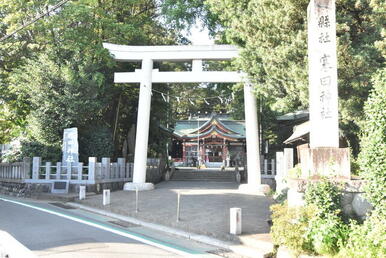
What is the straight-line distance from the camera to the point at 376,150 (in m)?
5.59

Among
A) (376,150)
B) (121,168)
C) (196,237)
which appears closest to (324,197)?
(376,150)

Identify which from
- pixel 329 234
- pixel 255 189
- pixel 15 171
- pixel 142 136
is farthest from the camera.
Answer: pixel 15 171

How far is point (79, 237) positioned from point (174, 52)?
1138 centimetres

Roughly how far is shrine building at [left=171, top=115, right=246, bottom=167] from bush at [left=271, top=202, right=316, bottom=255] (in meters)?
26.5

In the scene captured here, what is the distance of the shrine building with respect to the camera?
35469 millimetres

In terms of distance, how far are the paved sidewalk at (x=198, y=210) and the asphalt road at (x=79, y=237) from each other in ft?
3.39

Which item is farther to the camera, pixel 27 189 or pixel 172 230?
pixel 27 189

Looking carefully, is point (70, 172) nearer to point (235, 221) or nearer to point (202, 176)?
point (235, 221)

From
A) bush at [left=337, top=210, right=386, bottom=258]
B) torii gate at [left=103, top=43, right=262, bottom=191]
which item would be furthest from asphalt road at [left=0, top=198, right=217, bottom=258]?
torii gate at [left=103, top=43, right=262, bottom=191]

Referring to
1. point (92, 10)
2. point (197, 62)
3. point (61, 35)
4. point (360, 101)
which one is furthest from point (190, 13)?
point (360, 101)

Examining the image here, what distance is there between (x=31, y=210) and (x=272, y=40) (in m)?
9.84

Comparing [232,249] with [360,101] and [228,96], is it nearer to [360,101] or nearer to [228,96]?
[360,101]

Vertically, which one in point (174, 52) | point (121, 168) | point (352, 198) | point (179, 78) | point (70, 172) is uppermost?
point (174, 52)

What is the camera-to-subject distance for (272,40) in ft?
Result: 37.9
